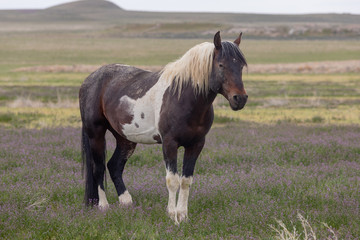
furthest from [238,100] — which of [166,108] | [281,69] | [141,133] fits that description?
[281,69]

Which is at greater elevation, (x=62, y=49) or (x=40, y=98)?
(x=40, y=98)

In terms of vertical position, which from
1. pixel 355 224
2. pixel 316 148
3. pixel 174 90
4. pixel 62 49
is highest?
pixel 174 90

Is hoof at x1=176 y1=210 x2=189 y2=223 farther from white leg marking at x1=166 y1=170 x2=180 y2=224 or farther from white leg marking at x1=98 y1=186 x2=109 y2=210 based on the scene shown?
white leg marking at x1=98 y1=186 x2=109 y2=210

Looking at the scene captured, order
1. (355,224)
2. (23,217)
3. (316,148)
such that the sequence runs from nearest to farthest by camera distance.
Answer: (355,224)
(23,217)
(316,148)

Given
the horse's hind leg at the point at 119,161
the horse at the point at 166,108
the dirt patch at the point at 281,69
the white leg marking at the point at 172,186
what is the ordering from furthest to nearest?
the dirt patch at the point at 281,69 < the horse's hind leg at the point at 119,161 < the white leg marking at the point at 172,186 < the horse at the point at 166,108

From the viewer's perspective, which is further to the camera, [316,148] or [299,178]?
[316,148]

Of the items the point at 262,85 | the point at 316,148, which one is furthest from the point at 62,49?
the point at 316,148

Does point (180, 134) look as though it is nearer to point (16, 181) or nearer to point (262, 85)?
point (16, 181)

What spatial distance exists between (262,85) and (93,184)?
2835cm

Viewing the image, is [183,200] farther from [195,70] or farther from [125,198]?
[195,70]

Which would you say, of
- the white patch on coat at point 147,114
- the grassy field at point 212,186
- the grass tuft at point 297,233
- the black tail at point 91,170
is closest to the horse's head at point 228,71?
the white patch on coat at point 147,114

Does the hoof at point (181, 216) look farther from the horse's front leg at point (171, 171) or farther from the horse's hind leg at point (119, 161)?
the horse's hind leg at point (119, 161)

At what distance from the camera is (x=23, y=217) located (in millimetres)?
6793

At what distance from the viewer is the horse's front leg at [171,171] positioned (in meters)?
6.63
